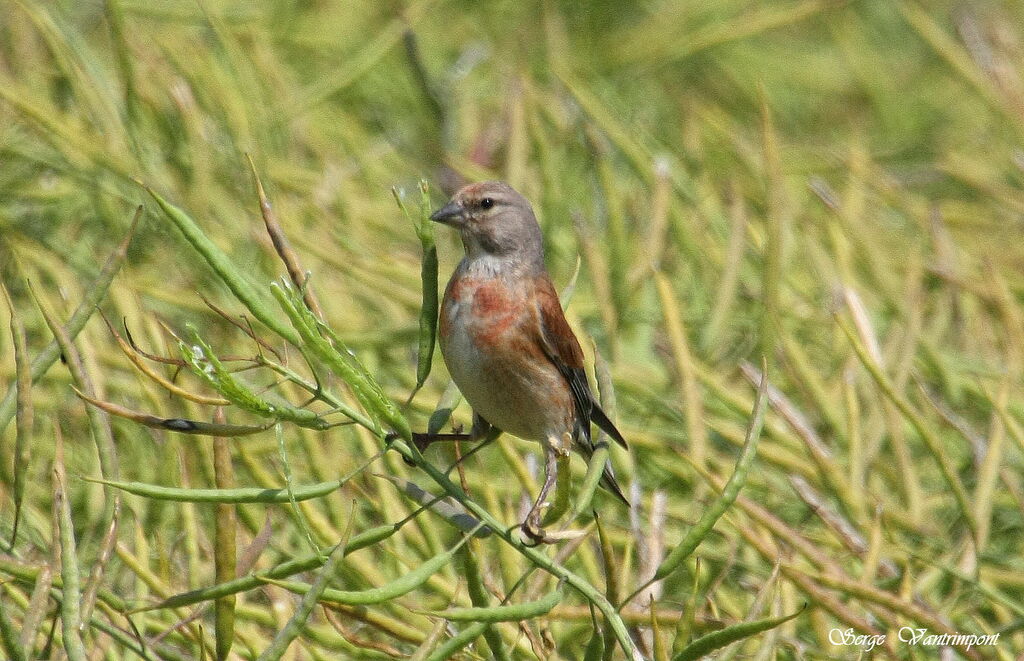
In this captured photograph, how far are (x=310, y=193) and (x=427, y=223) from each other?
3.02 m

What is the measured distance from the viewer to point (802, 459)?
3.79 metres

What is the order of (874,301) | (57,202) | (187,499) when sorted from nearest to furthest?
(187,499) < (57,202) < (874,301)

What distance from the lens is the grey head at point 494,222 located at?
10.7ft

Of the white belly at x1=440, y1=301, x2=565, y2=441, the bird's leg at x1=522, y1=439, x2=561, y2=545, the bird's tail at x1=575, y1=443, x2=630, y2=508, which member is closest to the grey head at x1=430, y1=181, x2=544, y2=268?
the white belly at x1=440, y1=301, x2=565, y2=441

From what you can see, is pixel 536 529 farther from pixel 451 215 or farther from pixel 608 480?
pixel 451 215

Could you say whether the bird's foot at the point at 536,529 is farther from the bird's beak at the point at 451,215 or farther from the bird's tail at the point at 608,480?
the bird's beak at the point at 451,215

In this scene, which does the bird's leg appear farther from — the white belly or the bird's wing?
the bird's wing

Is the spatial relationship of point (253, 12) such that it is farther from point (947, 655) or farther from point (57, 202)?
point (947, 655)

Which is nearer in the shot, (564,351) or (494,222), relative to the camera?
(564,351)

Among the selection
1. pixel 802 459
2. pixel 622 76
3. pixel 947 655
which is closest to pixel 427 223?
pixel 947 655

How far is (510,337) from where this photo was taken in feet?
9.89

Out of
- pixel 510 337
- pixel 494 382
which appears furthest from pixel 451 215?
pixel 494 382

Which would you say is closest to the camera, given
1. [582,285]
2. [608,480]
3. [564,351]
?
[608,480]

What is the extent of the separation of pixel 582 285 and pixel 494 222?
1664 mm
